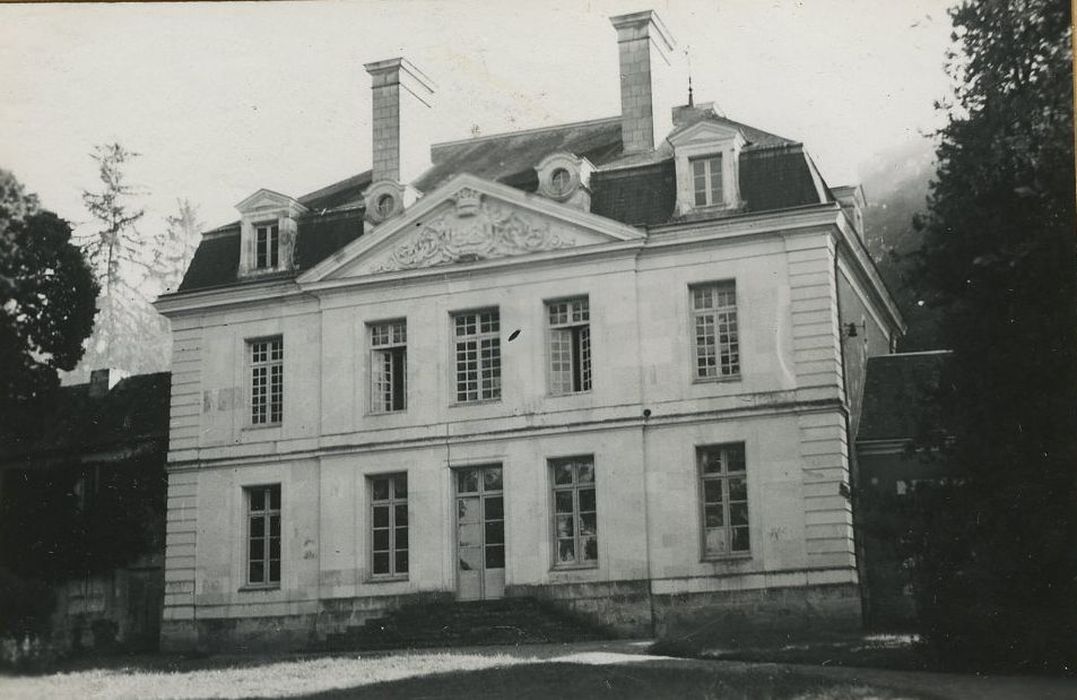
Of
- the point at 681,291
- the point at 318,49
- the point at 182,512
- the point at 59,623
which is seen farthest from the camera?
the point at 182,512

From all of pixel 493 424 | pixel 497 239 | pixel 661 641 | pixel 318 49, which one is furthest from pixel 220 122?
pixel 661 641

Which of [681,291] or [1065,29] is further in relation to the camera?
[681,291]

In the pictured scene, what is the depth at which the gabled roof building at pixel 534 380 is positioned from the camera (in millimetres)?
19688

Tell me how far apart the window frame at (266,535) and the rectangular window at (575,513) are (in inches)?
174

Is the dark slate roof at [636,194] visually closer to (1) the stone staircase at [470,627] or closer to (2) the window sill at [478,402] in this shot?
(2) the window sill at [478,402]

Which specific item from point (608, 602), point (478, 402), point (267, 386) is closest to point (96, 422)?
point (267, 386)

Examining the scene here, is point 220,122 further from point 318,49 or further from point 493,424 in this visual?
point 493,424

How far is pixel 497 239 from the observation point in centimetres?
2127

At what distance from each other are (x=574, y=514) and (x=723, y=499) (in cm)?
226

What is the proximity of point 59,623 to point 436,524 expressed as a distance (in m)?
5.55

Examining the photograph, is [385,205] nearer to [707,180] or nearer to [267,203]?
[267,203]

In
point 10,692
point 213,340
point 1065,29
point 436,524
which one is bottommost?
point 10,692

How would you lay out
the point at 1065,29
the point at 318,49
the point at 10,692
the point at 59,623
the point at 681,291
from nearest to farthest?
the point at 1065,29, the point at 10,692, the point at 318,49, the point at 59,623, the point at 681,291

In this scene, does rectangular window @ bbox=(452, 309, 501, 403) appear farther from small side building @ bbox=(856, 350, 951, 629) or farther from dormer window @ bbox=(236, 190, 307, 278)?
small side building @ bbox=(856, 350, 951, 629)
